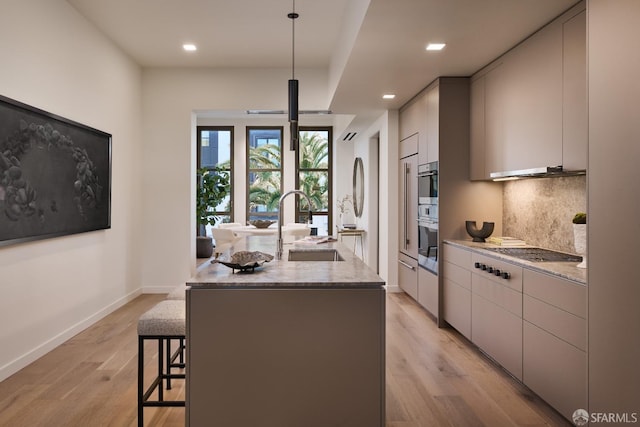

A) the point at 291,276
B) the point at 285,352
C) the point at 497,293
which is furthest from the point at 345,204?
the point at 285,352

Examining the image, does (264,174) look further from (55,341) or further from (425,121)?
(55,341)

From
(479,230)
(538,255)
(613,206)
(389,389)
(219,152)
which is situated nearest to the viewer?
(613,206)

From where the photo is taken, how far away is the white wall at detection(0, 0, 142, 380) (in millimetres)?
3088

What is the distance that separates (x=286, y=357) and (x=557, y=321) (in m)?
1.50

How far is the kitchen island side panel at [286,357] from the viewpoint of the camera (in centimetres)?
189

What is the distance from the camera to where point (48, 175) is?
136 inches

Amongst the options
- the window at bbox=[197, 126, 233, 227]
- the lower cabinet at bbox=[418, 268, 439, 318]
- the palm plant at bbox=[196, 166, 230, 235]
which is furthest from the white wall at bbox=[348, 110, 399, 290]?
the window at bbox=[197, 126, 233, 227]

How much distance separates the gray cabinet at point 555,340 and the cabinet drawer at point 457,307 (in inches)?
35.9

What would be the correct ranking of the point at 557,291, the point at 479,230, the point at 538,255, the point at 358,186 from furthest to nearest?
the point at 358,186, the point at 479,230, the point at 538,255, the point at 557,291

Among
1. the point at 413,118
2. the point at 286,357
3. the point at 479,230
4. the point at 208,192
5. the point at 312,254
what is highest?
the point at 413,118

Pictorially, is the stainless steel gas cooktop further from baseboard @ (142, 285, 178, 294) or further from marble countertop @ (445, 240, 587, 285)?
baseboard @ (142, 285, 178, 294)

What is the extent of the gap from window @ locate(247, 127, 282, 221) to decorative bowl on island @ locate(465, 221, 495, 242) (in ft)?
19.7

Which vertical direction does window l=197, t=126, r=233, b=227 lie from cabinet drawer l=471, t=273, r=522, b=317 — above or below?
above

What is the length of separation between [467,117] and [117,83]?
149 inches
